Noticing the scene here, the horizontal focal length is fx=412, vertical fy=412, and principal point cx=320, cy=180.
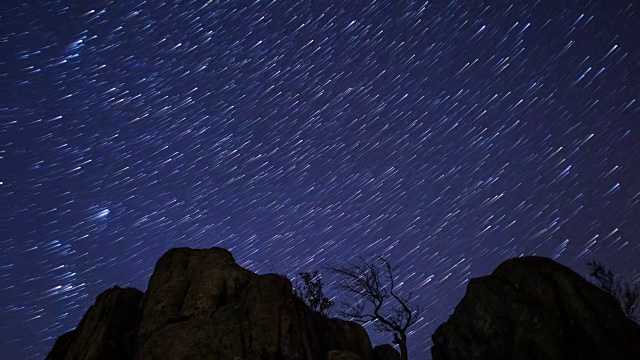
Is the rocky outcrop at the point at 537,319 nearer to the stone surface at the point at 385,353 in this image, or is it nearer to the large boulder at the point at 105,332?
the stone surface at the point at 385,353

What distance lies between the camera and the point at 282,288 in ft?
69.2

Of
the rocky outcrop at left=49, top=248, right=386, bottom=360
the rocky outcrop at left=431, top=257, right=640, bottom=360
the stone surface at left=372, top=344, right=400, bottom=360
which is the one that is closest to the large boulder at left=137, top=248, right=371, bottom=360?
the rocky outcrop at left=49, top=248, right=386, bottom=360

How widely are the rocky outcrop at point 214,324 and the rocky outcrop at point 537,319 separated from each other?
219 inches

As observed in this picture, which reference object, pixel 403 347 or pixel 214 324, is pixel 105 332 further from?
pixel 403 347

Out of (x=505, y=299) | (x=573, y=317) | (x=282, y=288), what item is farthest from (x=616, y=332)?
(x=282, y=288)

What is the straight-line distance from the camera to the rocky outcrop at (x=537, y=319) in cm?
1482

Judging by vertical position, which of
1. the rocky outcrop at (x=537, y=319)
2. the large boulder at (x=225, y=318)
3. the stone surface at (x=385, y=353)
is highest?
the large boulder at (x=225, y=318)

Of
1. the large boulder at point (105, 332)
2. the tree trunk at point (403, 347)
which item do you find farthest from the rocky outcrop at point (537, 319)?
the large boulder at point (105, 332)

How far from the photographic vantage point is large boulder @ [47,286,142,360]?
1928 cm

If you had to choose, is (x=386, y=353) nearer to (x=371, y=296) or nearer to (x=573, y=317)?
(x=371, y=296)

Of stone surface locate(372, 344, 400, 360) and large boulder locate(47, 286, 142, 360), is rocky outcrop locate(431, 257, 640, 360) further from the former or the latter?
large boulder locate(47, 286, 142, 360)

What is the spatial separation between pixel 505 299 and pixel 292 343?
372 inches

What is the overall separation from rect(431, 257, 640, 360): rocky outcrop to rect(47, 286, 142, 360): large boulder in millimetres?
15727

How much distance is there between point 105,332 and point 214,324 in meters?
5.49
